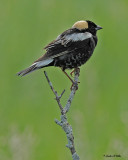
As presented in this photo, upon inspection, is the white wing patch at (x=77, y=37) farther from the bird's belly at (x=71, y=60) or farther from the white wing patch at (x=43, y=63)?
the white wing patch at (x=43, y=63)

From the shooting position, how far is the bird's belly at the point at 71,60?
14.9ft

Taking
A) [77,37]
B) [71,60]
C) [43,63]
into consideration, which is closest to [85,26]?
[77,37]

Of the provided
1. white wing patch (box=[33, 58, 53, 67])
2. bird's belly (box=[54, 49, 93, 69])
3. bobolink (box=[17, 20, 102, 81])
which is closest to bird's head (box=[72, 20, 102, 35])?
bobolink (box=[17, 20, 102, 81])

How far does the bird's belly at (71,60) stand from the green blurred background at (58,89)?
0.41 m

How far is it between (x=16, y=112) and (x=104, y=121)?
2.75 feet

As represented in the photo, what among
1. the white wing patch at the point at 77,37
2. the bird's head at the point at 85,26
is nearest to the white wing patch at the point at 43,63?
the white wing patch at the point at 77,37

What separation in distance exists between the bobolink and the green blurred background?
425mm

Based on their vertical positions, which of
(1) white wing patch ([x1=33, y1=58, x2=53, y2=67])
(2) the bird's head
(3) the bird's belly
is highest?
(2) the bird's head

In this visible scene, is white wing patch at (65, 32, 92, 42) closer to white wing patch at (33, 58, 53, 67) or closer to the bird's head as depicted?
the bird's head

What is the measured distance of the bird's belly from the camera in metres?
4.55

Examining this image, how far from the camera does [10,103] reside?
5320 mm

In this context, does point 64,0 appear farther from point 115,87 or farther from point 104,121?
point 104,121

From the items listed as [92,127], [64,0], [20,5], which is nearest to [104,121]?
[92,127]

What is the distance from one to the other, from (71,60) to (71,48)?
0.11 m
